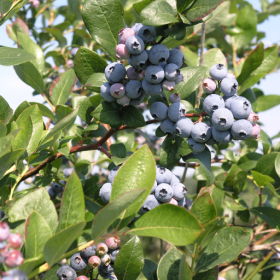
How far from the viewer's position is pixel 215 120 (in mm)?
1064

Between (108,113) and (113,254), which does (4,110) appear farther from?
(113,254)

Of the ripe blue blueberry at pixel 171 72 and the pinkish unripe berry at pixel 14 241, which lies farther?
the ripe blue blueberry at pixel 171 72

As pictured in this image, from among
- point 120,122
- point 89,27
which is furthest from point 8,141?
point 89,27

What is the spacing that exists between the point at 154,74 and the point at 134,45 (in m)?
0.11

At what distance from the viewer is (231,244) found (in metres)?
1.04

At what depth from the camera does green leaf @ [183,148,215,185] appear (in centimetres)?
112

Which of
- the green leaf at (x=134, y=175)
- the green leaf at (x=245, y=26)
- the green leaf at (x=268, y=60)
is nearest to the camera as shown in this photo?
the green leaf at (x=134, y=175)

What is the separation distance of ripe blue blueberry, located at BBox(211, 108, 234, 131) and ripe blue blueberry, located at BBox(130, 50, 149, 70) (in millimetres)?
294

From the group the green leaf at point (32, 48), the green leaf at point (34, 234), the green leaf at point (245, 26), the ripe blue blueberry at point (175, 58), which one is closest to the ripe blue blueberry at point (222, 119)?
the ripe blue blueberry at point (175, 58)

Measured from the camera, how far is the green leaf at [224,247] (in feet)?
3.26

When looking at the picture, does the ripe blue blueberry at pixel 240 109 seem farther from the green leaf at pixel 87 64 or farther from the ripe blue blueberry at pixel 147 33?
the green leaf at pixel 87 64

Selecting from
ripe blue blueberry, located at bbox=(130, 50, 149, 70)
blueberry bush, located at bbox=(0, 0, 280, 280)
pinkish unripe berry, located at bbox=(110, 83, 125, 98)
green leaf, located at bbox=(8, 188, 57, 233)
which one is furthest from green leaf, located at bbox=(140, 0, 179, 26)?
green leaf, located at bbox=(8, 188, 57, 233)

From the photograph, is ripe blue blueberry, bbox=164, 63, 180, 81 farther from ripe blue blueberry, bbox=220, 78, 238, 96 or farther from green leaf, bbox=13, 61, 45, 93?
green leaf, bbox=13, 61, 45, 93

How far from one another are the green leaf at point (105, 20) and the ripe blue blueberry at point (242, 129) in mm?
546
